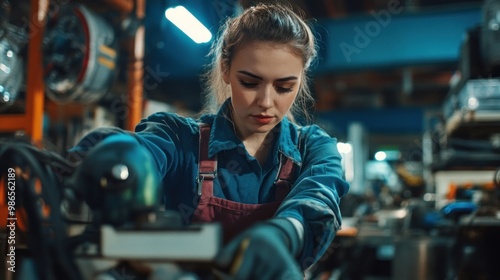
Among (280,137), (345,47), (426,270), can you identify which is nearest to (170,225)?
(280,137)

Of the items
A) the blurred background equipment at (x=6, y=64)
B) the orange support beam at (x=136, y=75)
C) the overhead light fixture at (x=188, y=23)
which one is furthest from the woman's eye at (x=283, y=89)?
the orange support beam at (x=136, y=75)

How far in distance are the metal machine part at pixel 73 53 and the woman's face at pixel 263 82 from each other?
214 cm

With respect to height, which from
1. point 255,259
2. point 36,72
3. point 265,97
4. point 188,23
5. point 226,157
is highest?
point 188,23

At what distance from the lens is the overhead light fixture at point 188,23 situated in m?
3.69

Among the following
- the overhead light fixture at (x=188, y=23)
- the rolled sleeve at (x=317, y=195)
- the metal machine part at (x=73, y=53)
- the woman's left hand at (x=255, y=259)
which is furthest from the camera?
the overhead light fixture at (x=188, y=23)

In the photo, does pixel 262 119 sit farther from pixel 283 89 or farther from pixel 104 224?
pixel 104 224

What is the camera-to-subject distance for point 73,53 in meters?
3.08

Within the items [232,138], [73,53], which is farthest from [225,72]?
[73,53]

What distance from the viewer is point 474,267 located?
8.20 feet

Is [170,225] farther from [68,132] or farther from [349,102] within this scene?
[349,102]

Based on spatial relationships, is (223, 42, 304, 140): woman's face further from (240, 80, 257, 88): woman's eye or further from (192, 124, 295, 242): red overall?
(192, 124, 295, 242): red overall

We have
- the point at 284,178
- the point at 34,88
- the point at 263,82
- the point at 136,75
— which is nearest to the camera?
the point at 263,82

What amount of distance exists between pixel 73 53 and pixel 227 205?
229cm

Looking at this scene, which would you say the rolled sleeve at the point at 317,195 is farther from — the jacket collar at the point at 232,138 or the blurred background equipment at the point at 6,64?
the blurred background equipment at the point at 6,64
